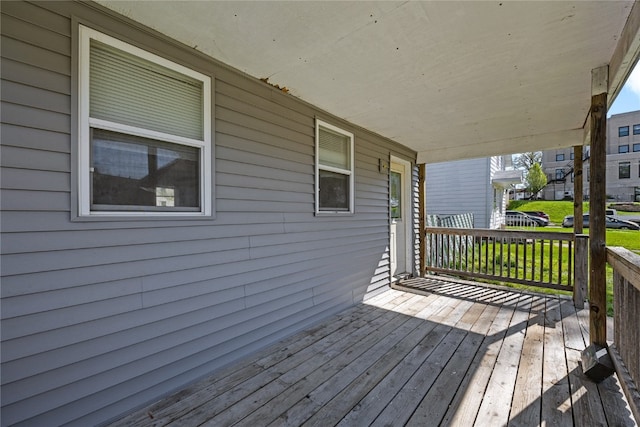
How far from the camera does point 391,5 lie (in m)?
1.71

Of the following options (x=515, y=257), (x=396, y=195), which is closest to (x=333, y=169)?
(x=396, y=195)

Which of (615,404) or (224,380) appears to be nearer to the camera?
(615,404)

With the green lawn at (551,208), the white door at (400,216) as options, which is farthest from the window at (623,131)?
the white door at (400,216)

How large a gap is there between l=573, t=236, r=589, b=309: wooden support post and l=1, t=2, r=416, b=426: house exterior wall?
11.5 ft

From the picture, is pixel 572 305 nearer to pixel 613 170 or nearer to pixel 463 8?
pixel 463 8

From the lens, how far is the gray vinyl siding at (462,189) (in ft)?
33.1

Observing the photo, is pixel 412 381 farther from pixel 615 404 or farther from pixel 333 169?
pixel 333 169

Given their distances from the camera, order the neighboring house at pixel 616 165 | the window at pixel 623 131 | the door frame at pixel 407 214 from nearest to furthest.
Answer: the door frame at pixel 407 214 < the neighboring house at pixel 616 165 < the window at pixel 623 131

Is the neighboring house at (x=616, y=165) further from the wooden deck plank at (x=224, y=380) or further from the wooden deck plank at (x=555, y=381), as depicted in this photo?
the wooden deck plank at (x=224, y=380)

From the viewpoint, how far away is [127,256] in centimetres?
184

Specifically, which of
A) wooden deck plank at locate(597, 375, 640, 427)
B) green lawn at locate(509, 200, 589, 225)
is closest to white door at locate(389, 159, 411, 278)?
wooden deck plank at locate(597, 375, 640, 427)

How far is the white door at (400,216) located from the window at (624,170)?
1984 centimetres

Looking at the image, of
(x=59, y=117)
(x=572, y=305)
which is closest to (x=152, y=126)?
(x=59, y=117)

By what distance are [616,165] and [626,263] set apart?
2313cm
